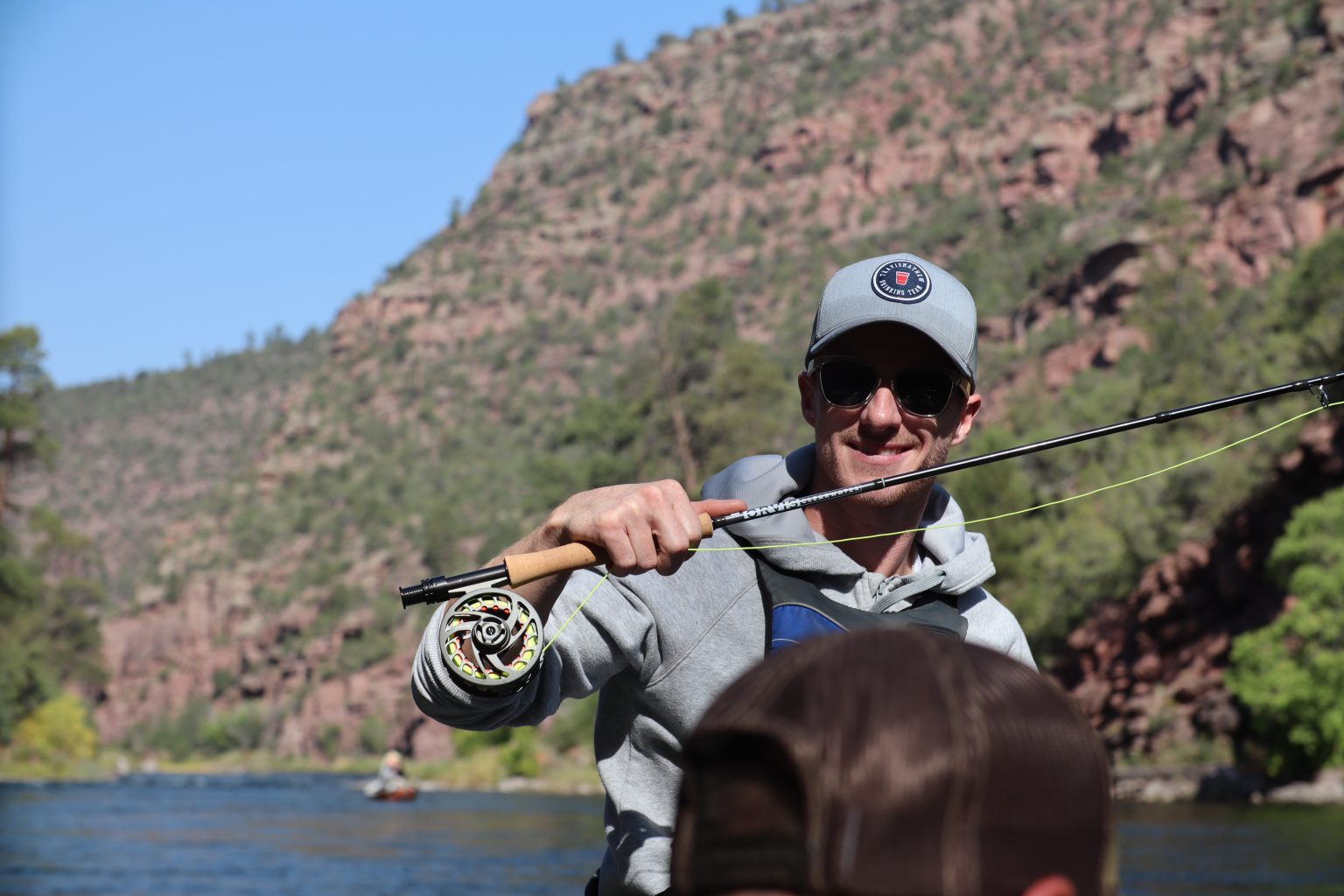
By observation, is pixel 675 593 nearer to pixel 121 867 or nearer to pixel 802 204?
pixel 121 867

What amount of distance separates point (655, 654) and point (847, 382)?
62 cm

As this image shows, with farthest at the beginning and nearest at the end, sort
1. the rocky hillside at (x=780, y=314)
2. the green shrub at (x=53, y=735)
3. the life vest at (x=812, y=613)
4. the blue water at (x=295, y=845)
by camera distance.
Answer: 1. the green shrub at (x=53, y=735)
2. the rocky hillside at (x=780, y=314)
3. the blue water at (x=295, y=845)
4. the life vest at (x=812, y=613)

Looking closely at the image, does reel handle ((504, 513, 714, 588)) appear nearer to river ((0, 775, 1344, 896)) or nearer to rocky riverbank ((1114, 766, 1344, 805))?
river ((0, 775, 1344, 896))

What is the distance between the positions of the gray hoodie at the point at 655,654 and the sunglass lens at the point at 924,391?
279mm

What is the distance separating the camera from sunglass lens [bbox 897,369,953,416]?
2.83 metres

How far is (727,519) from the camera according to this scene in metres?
2.60

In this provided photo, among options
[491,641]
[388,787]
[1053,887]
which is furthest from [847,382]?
[388,787]

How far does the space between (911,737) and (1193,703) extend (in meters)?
39.0

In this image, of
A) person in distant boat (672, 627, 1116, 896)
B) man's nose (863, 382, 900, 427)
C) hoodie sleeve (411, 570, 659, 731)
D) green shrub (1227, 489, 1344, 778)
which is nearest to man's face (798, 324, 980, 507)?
man's nose (863, 382, 900, 427)

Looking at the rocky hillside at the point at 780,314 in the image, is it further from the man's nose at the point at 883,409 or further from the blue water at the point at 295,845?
the man's nose at the point at 883,409

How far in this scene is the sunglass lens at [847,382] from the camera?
9.29ft

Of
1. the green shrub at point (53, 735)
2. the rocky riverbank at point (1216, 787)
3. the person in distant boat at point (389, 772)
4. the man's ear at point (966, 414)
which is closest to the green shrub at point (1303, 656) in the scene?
the rocky riverbank at point (1216, 787)

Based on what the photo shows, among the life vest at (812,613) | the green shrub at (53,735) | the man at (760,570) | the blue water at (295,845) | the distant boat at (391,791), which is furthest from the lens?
the green shrub at (53,735)

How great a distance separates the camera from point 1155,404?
4988 centimetres
